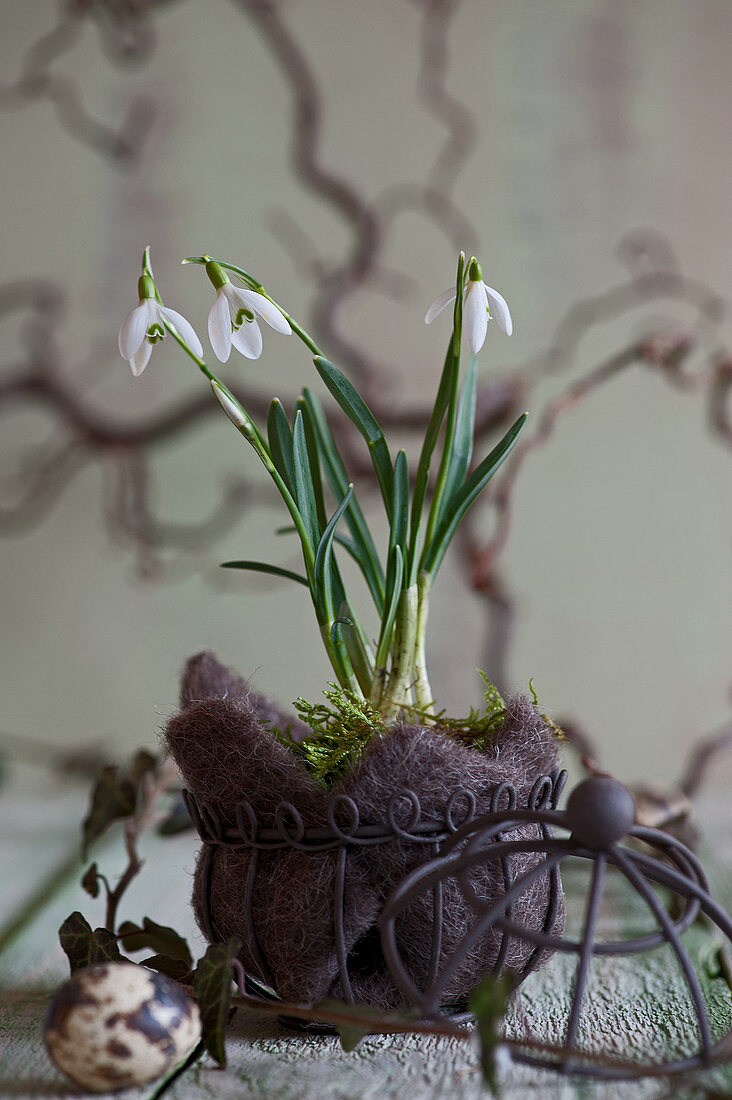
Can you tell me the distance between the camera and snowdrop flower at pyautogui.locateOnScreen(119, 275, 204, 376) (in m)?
0.38

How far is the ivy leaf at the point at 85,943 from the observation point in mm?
396

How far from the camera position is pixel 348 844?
1.15ft

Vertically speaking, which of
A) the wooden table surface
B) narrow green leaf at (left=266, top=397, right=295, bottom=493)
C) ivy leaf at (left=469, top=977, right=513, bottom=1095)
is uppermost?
narrow green leaf at (left=266, top=397, right=295, bottom=493)

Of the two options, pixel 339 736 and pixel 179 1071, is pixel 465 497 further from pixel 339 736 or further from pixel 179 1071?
pixel 179 1071

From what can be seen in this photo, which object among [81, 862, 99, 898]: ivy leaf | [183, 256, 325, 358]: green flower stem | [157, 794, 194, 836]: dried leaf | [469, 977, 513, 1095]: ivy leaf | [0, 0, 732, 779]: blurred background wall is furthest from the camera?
[0, 0, 732, 779]: blurred background wall

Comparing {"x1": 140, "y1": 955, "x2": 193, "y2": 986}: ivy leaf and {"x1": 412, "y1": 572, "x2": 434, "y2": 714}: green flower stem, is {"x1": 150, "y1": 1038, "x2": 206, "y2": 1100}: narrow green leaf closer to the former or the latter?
{"x1": 140, "y1": 955, "x2": 193, "y2": 986}: ivy leaf

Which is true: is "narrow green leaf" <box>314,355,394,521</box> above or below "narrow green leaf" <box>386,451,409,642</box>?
above

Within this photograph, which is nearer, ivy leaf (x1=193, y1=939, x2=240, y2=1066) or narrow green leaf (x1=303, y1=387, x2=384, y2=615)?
ivy leaf (x1=193, y1=939, x2=240, y2=1066)

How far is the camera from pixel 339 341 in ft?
3.18

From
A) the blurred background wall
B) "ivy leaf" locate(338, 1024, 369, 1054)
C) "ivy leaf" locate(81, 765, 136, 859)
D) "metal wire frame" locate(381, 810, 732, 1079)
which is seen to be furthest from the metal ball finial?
the blurred background wall

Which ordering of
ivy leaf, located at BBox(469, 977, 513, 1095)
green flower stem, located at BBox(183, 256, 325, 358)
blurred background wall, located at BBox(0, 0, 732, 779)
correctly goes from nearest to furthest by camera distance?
ivy leaf, located at BBox(469, 977, 513, 1095), green flower stem, located at BBox(183, 256, 325, 358), blurred background wall, located at BBox(0, 0, 732, 779)

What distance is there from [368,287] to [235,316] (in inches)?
24.6

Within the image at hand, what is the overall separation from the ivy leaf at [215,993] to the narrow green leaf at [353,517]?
0.54 feet

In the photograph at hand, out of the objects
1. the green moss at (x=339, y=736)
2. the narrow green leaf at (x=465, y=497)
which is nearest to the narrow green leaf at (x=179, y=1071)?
the green moss at (x=339, y=736)
